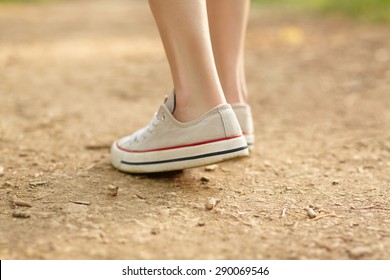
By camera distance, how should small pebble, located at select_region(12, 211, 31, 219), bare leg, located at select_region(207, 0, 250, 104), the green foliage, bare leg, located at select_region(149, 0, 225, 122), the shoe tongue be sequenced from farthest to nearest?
the green foliage
bare leg, located at select_region(207, 0, 250, 104)
the shoe tongue
bare leg, located at select_region(149, 0, 225, 122)
small pebble, located at select_region(12, 211, 31, 219)

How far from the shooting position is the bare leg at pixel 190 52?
1.21 m

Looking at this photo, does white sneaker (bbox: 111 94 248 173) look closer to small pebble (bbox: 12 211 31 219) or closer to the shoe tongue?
the shoe tongue

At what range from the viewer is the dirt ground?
1023 millimetres

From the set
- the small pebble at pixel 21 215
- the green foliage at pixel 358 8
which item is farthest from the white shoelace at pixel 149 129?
the green foliage at pixel 358 8

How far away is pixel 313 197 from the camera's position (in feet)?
4.21

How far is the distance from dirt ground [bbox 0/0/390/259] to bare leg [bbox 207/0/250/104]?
224 mm

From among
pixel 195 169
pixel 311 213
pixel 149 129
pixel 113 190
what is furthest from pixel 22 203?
pixel 311 213

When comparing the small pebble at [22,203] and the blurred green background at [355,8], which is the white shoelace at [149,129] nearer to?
the small pebble at [22,203]

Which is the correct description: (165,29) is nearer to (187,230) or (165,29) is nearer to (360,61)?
(187,230)

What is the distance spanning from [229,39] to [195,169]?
0.38 metres

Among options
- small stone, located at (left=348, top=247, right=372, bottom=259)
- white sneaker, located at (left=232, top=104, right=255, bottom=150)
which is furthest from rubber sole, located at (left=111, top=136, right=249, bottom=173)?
small stone, located at (left=348, top=247, right=372, bottom=259)

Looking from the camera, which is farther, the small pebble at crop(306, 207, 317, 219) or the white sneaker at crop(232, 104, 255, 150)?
the white sneaker at crop(232, 104, 255, 150)
